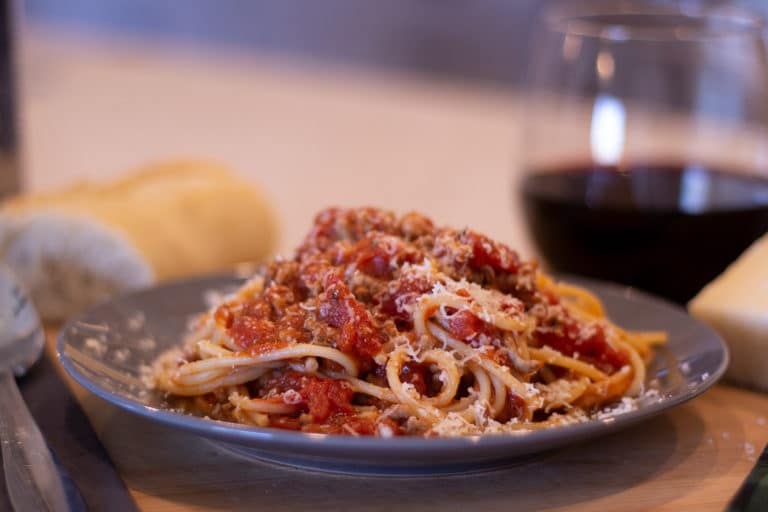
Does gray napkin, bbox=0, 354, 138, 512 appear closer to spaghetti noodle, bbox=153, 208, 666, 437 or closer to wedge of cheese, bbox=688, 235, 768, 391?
spaghetti noodle, bbox=153, 208, 666, 437

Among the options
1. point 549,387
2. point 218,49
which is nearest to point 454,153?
point 549,387

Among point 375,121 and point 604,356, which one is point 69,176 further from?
point 604,356

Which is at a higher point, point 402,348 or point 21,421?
point 402,348

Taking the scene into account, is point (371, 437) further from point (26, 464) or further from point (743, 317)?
point (743, 317)

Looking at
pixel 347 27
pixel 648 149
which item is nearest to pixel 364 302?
pixel 648 149

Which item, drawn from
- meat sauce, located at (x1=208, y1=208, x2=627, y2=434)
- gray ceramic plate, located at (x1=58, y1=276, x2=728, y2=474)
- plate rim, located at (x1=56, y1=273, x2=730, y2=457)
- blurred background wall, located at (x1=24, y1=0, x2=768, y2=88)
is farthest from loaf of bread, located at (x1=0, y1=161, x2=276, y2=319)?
blurred background wall, located at (x1=24, y1=0, x2=768, y2=88)

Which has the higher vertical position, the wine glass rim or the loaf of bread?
the wine glass rim
